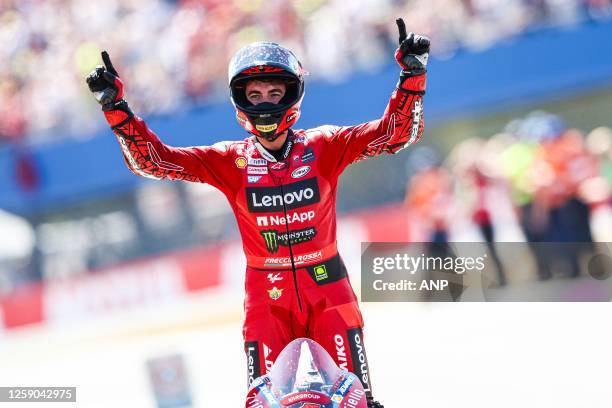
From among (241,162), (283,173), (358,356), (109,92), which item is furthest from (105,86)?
(358,356)

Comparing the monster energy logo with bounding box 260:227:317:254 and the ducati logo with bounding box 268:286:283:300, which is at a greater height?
the monster energy logo with bounding box 260:227:317:254

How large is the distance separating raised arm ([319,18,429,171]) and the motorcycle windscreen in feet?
3.90

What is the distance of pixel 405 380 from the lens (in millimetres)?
8156

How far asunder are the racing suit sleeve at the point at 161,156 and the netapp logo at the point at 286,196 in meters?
0.20

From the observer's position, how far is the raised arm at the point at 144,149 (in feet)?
15.5

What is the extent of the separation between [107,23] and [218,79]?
2.27 meters

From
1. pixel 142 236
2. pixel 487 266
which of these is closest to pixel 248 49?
pixel 487 266

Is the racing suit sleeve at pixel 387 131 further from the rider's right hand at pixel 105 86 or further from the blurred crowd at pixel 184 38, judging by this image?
the blurred crowd at pixel 184 38

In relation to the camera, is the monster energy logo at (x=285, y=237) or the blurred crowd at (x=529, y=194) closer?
the monster energy logo at (x=285, y=237)

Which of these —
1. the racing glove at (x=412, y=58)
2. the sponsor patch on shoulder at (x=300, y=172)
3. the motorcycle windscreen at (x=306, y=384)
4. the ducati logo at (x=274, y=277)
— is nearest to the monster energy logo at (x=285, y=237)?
the ducati logo at (x=274, y=277)

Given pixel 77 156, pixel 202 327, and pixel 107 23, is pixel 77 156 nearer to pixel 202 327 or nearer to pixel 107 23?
pixel 107 23

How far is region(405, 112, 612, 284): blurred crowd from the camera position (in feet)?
40.3

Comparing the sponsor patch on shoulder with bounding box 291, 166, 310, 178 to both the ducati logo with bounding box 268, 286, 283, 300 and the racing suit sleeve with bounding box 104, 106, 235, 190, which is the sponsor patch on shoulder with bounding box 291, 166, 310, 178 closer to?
the racing suit sleeve with bounding box 104, 106, 235, 190

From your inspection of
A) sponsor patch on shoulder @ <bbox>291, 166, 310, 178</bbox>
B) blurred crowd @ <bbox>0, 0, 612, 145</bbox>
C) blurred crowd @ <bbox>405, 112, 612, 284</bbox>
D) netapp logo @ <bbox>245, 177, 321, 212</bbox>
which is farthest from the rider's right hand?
blurred crowd @ <bbox>0, 0, 612, 145</bbox>
